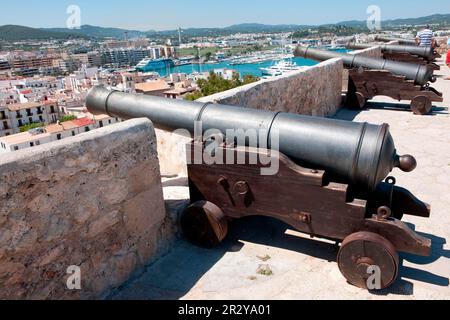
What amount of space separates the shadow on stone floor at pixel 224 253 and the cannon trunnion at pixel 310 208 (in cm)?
12

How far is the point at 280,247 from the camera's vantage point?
2.73m

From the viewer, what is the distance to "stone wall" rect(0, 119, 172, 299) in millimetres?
1776

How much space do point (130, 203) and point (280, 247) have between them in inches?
43.0

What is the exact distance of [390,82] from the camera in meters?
6.65

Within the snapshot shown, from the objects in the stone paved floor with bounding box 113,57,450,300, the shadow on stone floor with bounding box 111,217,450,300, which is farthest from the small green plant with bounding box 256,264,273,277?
the shadow on stone floor with bounding box 111,217,450,300

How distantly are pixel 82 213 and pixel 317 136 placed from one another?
1.41 metres

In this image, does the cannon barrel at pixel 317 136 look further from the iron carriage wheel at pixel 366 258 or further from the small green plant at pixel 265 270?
the small green plant at pixel 265 270

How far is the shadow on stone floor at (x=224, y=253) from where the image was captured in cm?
227

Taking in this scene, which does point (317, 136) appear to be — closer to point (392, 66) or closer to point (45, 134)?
point (392, 66)

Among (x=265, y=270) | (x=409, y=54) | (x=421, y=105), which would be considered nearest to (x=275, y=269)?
(x=265, y=270)

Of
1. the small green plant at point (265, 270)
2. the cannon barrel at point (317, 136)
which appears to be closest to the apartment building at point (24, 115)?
the cannon barrel at point (317, 136)

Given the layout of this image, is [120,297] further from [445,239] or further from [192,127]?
[445,239]

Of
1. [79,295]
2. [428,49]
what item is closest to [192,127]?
[79,295]

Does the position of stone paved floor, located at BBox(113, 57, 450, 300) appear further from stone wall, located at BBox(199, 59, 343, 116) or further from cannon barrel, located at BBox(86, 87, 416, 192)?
stone wall, located at BBox(199, 59, 343, 116)
